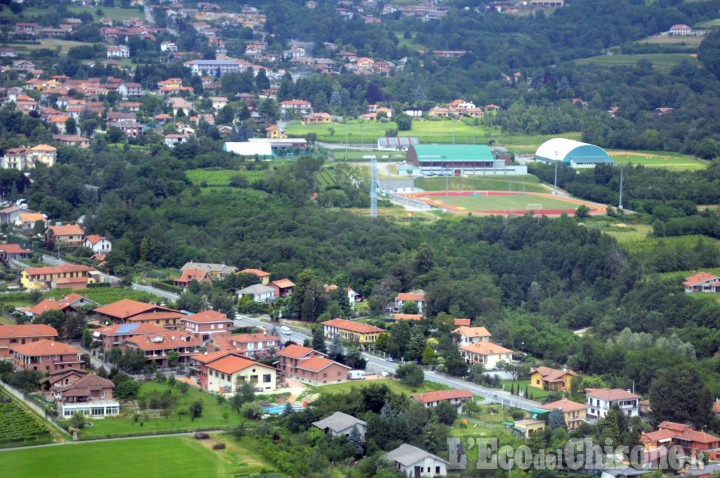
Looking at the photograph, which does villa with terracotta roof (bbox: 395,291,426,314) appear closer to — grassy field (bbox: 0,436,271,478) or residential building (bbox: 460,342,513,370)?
residential building (bbox: 460,342,513,370)

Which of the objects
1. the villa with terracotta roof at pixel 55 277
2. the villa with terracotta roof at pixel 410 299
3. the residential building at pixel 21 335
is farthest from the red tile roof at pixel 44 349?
the villa with terracotta roof at pixel 410 299

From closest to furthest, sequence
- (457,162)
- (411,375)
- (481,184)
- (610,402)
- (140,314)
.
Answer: (610,402) < (411,375) < (140,314) < (481,184) < (457,162)

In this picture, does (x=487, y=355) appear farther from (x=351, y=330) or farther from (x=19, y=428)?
(x=19, y=428)

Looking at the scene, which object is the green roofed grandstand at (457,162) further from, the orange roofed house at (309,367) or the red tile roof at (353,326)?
the orange roofed house at (309,367)

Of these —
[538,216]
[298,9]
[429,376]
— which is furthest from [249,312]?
[298,9]

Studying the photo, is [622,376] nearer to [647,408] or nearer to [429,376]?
[647,408]

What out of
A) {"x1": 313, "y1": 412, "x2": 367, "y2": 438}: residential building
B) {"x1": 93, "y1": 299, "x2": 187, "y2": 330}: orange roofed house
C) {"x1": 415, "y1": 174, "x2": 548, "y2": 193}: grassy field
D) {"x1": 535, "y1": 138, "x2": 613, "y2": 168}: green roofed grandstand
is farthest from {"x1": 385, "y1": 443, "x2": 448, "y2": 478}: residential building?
{"x1": 535, "y1": 138, "x2": 613, "y2": 168}: green roofed grandstand

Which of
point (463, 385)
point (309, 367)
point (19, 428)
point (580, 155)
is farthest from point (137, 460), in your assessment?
point (580, 155)
